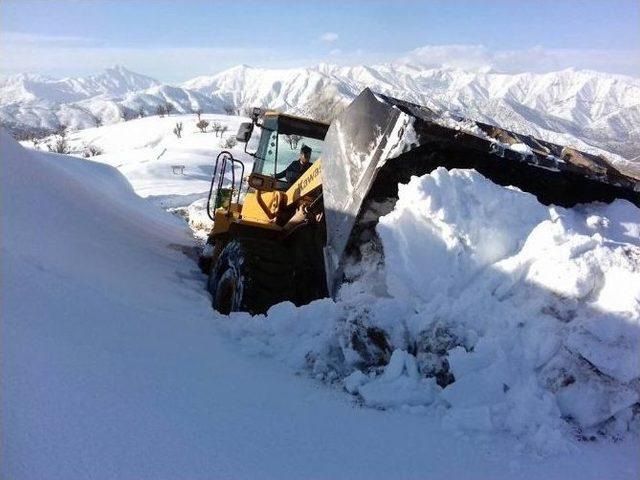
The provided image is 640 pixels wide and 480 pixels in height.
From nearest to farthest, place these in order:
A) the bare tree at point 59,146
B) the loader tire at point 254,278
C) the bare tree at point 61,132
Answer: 1. the loader tire at point 254,278
2. the bare tree at point 59,146
3. the bare tree at point 61,132

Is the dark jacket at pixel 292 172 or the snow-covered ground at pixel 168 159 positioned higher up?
the dark jacket at pixel 292 172

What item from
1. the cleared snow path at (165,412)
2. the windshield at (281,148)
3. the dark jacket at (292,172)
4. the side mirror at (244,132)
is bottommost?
the cleared snow path at (165,412)

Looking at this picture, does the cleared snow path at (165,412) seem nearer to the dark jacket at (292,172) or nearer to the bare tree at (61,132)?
the dark jacket at (292,172)

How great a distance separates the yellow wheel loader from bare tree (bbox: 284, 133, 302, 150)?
1363 mm

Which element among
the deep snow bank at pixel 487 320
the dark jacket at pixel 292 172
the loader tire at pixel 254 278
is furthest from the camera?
the dark jacket at pixel 292 172

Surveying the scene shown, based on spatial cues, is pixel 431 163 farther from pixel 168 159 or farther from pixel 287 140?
pixel 168 159

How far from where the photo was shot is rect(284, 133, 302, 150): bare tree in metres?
6.53

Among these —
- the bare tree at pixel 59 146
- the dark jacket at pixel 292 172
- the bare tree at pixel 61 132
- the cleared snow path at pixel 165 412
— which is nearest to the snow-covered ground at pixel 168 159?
the bare tree at pixel 59 146

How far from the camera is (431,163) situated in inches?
161

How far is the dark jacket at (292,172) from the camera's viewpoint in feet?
20.8

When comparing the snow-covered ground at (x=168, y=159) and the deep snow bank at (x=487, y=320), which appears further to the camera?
the snow-covered ground at (x=168, y=159)

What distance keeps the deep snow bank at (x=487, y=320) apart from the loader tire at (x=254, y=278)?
0.44m

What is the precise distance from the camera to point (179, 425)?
96.1 inches

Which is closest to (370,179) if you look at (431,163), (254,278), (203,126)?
(431,163)
